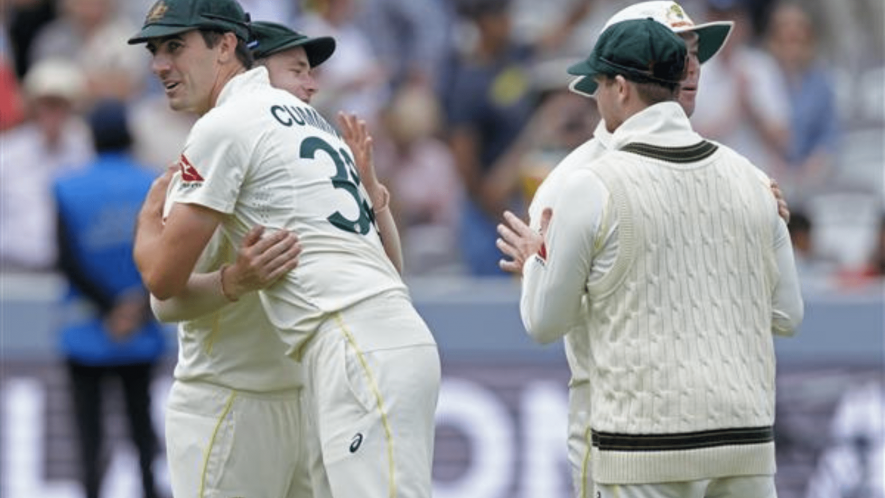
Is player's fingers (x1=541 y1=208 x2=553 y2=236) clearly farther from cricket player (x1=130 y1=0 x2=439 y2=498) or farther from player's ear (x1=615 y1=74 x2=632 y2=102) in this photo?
cricket player (x1=130 y1=0 x2=439 y2=498)

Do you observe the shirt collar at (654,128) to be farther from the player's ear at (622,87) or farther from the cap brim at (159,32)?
the cap brim at (159,32)

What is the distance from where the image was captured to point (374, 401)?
567 centimetres

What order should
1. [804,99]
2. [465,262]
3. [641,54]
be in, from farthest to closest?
[804,99], [465,262], [641,54]

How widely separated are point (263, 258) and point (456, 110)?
248 inches

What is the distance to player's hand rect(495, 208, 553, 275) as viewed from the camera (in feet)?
18.2

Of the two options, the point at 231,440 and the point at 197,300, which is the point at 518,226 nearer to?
the point at 197,300

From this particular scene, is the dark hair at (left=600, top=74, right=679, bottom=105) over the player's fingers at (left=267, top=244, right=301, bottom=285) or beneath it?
over

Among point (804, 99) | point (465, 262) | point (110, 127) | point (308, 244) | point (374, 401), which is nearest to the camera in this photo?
point (374, 401)

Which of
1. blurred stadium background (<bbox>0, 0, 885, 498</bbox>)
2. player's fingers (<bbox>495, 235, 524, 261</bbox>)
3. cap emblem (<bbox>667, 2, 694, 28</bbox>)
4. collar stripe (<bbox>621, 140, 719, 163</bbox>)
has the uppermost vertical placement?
cap emblem (<bbox>667, 2, 694, 28</bbox>)

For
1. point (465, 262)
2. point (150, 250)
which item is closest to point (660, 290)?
point (150, 250)

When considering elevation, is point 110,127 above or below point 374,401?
below

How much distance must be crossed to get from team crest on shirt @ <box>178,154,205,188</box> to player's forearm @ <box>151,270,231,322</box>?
1.05 feet

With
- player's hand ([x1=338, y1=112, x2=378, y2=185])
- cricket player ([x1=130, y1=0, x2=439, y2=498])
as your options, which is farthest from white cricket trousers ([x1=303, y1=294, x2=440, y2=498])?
player's hand ([x1=338, y1=112, x2=378, y2=185])

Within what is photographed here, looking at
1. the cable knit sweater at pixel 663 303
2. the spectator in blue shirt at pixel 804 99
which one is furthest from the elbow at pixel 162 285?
the spectator in blue shirt at pixel 804 99
